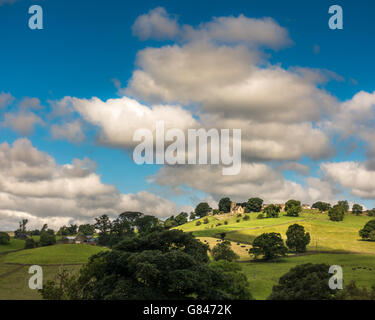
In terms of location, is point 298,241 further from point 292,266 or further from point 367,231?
point 367,231

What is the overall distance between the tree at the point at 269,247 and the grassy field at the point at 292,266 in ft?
9.59

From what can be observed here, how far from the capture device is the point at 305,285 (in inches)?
1531

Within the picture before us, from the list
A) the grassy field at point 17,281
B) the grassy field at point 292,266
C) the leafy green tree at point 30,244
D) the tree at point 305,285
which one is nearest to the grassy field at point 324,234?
the grassy field at point 292,266

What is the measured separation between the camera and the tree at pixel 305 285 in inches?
1486

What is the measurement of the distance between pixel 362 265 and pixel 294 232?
4000 centimetres

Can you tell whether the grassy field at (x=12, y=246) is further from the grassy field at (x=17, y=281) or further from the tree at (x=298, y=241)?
the tree at (x=298, y=241)

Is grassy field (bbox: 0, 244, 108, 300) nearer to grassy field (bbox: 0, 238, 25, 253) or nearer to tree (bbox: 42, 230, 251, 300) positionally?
grassy field (bbox: 0, 238, 25, 253)

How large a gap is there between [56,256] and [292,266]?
284 ft

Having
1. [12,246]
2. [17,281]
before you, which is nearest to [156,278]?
[17,281]

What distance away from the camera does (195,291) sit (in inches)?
1548
